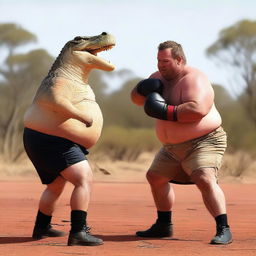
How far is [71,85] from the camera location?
734 centimetres

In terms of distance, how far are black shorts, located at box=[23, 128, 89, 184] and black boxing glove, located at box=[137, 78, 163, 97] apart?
772 mm

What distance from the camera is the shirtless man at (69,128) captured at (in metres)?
7.08

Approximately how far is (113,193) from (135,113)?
23422 mm

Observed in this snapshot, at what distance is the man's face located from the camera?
294 inches

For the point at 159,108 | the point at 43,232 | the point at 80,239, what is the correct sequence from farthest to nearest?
the point at 43,232 → the point at 159,108 → the point at 80,239

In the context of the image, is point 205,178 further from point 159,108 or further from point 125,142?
point 125,142

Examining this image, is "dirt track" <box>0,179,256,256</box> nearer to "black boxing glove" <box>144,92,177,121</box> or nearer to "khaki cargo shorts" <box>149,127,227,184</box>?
"khaki cargo shorts" <box>149,127,227,184</box>

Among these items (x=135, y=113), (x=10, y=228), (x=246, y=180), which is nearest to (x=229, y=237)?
(x=10, y=228)

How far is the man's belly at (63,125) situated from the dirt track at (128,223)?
0.93 meters

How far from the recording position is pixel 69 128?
7.21m

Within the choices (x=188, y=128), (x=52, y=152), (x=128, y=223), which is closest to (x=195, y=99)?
(x=188, y=128)

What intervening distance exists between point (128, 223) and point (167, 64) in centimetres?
232

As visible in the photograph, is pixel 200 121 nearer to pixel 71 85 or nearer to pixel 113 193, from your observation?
pixel 71 85

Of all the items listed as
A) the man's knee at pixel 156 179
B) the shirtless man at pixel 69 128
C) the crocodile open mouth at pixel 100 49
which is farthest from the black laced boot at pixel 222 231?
the crocodile open mouth at pixel 100 49
